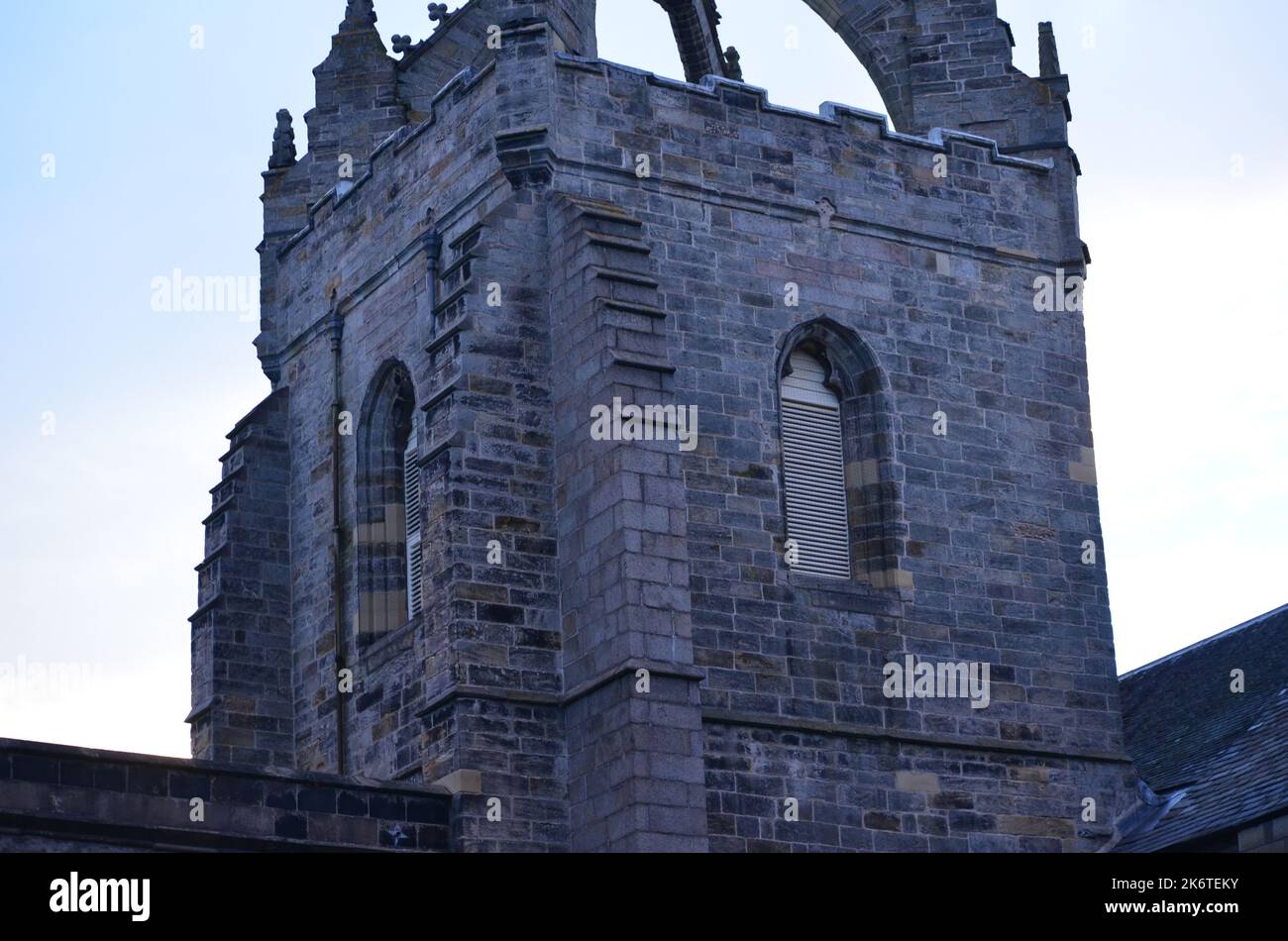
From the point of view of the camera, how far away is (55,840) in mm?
21375

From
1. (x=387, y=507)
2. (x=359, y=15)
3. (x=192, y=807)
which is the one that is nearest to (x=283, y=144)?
(x=359, y=15)

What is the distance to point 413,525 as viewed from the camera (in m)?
29.3

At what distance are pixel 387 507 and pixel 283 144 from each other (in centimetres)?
680

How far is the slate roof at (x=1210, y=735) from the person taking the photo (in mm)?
26297

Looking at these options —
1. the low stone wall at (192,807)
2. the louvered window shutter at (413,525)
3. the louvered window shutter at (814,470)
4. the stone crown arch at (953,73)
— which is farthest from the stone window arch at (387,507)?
the stone crown arch at (953,73)

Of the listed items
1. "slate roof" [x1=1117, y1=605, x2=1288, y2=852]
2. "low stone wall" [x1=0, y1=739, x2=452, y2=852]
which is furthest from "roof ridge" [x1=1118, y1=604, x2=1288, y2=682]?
"low stone wall" [x1=0, y1=739, x2=452, y2=852]

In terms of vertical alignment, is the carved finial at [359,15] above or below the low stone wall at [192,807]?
above

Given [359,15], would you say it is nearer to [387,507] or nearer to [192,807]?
[387,507]

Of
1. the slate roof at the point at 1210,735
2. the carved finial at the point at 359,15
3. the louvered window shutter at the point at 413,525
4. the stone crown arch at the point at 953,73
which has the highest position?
the carved finial at the point at 359,15

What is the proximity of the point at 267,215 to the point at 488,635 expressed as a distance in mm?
9982

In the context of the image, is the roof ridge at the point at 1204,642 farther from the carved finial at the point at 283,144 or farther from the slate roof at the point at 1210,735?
the carved finial at the point at 283,144

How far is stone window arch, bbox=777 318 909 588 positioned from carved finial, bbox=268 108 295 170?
8728 mm
